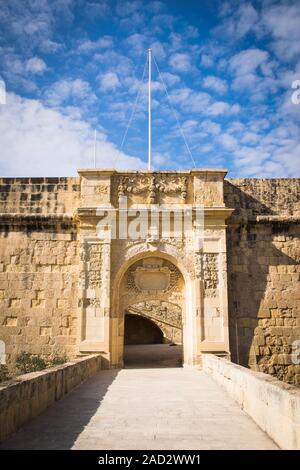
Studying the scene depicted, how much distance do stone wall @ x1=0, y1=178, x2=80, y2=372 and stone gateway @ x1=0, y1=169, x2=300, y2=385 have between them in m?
0.03

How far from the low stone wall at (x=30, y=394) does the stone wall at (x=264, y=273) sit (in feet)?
18.6

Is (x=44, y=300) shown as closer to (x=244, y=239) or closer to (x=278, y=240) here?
(x=244, y=239)

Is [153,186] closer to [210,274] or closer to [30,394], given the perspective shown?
[210,274]

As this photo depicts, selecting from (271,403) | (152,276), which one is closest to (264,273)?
(152,276)

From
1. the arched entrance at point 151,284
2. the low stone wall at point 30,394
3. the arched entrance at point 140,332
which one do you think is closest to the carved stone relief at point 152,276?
A: the arched entrance at point 151,284

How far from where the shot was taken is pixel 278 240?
11.5 m

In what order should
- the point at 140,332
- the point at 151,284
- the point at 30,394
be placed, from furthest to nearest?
the point at 140,332, the point at 151,284, the point at 30,394

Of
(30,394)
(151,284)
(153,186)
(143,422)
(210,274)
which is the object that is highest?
(153,186)

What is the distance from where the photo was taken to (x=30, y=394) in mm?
4414

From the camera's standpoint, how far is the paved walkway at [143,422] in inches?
144

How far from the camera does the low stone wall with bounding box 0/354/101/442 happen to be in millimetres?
3711

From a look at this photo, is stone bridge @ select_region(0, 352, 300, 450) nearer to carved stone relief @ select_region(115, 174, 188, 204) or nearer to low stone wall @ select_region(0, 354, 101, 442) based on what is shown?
low stone wall @ select_region(0, 354, 101, 442)

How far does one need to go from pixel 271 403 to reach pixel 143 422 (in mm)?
1465

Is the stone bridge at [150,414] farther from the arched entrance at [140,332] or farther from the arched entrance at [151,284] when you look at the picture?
the arched entrance at [140,332]
